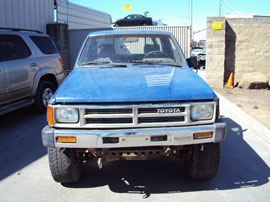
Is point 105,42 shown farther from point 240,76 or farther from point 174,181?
point 240,76

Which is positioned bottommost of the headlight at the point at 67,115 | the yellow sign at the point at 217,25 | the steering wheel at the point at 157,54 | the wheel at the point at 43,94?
the wheel at the point at 43,94

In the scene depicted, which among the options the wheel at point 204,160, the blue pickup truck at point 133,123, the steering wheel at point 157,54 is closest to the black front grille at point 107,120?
the blue pickup truck at point 133,123

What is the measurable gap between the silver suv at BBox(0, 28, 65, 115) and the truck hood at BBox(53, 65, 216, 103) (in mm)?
2894

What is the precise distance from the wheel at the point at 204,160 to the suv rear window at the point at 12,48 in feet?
14.9

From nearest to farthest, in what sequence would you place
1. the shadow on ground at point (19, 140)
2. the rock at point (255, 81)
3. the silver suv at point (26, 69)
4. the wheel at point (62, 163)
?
1. the wheel at point (62, 163)
2. the shadow on ground at point (19, 140)
3. the silver suv at point (26, 69)
4. the rock at point (255, 81)

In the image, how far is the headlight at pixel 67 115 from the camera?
2982 millimetres

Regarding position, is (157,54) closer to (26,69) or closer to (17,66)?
(17,66)

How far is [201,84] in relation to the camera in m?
3.33

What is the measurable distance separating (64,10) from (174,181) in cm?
1331

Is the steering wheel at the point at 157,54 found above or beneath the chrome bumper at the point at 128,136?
above

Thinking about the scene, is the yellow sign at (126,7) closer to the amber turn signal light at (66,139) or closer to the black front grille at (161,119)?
the black front grille at (161,119)

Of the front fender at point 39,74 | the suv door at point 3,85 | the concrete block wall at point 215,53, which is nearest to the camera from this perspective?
the suv door at point 3,85

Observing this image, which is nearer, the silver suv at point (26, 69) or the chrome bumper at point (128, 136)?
the chrome bumper at point (128, 136)

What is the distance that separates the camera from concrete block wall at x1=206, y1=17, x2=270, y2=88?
32.9ft
